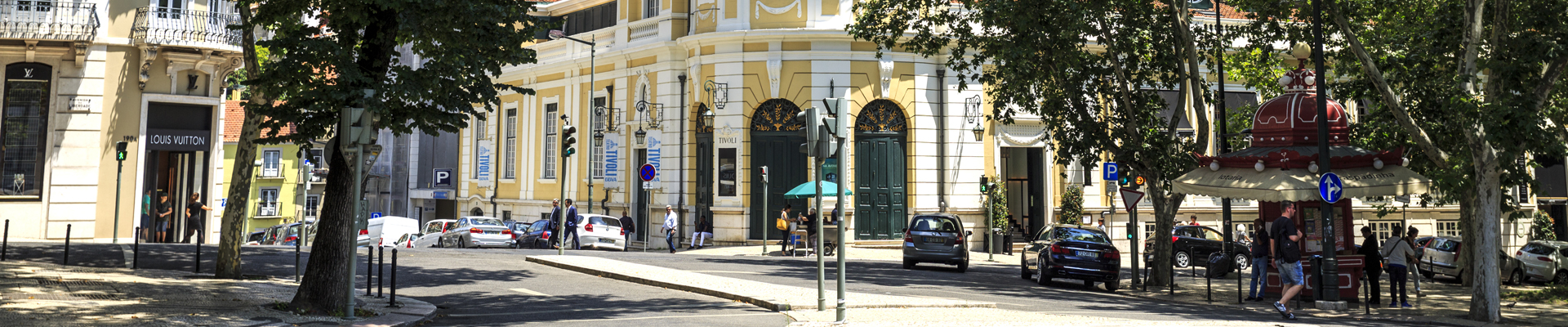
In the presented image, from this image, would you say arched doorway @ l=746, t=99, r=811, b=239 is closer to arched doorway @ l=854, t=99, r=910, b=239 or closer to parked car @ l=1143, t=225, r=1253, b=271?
arched doorway @ l=854, t=99, r=910, b=239

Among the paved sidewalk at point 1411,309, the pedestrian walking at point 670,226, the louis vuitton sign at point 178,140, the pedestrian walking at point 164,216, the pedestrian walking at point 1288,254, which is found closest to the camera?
the pedestrian walking at point 1288,254

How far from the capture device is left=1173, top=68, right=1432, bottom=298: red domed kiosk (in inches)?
628

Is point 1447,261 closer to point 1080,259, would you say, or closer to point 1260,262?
point 1260,262

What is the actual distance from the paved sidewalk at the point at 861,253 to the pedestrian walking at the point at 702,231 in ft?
1.18

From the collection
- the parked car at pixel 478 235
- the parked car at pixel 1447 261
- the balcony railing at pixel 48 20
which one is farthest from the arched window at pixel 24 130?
the parked car at pixel 1447 261

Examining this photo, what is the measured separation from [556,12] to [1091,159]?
24.7 m

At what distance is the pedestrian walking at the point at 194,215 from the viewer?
81.6ft

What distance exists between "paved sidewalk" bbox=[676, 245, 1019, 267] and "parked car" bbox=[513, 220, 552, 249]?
4.37 metres

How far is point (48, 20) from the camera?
22.4 meters

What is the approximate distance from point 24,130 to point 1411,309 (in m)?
27.3

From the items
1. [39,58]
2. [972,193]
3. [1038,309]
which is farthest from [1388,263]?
[39,58]

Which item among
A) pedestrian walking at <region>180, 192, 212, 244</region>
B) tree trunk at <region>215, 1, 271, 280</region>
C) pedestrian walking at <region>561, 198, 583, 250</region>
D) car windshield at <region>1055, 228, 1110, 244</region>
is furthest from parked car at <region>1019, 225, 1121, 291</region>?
pedestrian walking at <region>180, 192, 212, 244</region>

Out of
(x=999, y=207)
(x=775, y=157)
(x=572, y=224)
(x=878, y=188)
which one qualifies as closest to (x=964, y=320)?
(x=572, y=224)

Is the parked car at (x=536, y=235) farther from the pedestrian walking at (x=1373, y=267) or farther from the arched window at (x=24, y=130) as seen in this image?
the pedestrian walking at (x=1373, y=267)
